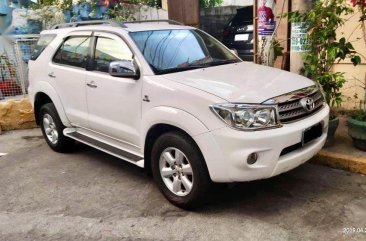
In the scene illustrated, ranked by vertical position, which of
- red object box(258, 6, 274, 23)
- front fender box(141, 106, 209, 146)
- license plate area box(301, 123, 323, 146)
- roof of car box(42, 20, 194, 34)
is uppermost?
red object box(258, 6, 274, 23)

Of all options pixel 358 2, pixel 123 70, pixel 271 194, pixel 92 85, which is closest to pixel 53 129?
pixel 92 85

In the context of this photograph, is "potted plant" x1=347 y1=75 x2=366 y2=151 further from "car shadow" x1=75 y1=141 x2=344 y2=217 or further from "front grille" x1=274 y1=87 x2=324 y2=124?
"front grille" x1=274 y1=87 x2=324 y2=124

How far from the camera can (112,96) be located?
4.32 meters

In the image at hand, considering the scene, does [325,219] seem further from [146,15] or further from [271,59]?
[146,15]

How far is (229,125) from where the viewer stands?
3262mm

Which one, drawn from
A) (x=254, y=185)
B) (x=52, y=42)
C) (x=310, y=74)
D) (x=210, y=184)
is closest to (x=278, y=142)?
(x=210, y=184)

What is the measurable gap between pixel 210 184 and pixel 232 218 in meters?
0.39

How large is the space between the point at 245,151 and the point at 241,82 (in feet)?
2.50

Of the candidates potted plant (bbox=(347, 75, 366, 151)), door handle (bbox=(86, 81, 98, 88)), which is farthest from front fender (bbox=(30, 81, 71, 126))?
potted plant (bbox=(347, 75, 366, 151))

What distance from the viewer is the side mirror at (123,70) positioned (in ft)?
12.9

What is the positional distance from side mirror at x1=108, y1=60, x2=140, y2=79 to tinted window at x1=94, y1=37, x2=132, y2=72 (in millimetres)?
220

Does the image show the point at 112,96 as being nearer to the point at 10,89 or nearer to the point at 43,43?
the point at 43,43

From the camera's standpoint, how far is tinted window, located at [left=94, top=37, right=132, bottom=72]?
14.0ft

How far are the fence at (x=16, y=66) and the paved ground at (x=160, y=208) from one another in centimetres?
320
